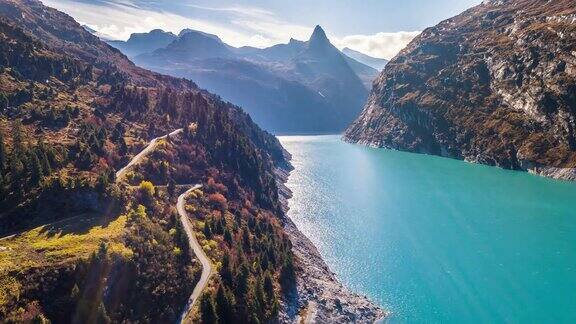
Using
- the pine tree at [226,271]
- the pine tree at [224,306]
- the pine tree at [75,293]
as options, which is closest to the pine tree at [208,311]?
the pine tree at [224,306]

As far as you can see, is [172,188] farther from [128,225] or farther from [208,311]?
[208,311]

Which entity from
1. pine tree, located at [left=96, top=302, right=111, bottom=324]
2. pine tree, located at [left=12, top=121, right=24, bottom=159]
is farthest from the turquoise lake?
pine tree, located at [left=12, top=121, right=24, bottom=159]

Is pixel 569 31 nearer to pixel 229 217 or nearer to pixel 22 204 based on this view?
pixel 229 217

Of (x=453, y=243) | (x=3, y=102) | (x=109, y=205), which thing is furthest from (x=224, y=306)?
(x=3, y=102)

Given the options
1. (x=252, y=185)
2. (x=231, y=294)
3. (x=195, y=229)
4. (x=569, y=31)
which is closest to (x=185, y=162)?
(x=252, y=185)

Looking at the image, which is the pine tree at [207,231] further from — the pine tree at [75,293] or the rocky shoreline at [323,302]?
the pine tree at [75,293]
